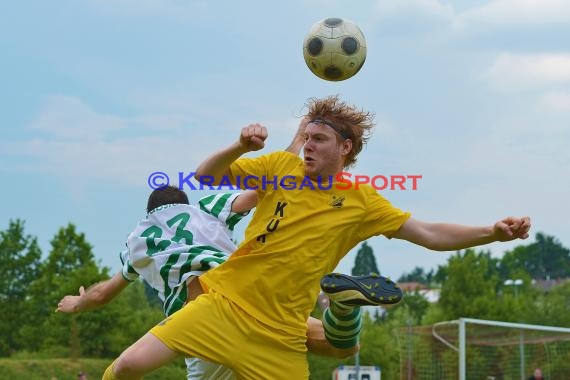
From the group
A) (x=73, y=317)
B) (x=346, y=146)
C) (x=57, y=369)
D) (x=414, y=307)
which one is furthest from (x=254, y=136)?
(x=414, y=307)

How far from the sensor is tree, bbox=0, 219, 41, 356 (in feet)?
137

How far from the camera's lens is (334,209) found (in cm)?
591

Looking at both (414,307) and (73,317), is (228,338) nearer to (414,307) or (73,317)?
(73,317)

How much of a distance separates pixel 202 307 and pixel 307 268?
26.5 inches

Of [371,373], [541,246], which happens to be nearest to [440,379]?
[371,373]

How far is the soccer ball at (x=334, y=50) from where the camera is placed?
7008 millimetres

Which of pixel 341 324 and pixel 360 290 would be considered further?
pixel 341 324

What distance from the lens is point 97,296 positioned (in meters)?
7.20

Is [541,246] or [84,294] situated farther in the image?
[541,246]

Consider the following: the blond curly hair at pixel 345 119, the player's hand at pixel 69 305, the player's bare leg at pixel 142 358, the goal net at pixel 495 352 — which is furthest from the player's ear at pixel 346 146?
the goal net at pixel 495 352

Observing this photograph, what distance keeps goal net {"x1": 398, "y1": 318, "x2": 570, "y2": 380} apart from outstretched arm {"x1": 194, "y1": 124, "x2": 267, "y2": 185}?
16565 mm

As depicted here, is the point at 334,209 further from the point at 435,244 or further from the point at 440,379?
the point at 440,379

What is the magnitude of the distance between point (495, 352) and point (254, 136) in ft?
62.3

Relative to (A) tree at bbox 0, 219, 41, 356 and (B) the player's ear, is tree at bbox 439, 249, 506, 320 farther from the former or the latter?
(B) the player's ear
